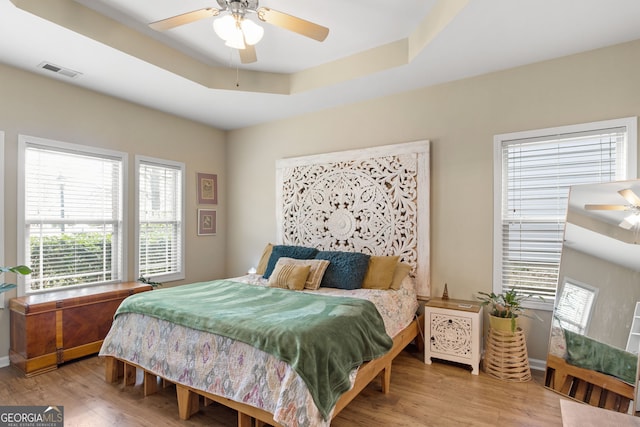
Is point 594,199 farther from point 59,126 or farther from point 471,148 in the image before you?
point 59,126

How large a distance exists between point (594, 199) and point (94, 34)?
3.54 m

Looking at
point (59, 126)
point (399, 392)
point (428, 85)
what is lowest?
point (399, 392)

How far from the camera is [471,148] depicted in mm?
3221

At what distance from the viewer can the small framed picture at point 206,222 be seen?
4.63 m

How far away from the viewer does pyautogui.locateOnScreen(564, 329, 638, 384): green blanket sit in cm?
138

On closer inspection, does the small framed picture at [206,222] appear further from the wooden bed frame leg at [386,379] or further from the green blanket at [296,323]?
the wooden bed frame leg at [386,379]

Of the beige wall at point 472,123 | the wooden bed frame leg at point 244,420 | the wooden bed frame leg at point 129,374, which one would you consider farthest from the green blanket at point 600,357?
the wooden bed frame leg at point 129,374

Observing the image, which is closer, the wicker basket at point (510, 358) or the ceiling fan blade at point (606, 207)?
the ceiling fan blade at point (606, 207)

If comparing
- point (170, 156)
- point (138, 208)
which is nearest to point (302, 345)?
point (138, 208)

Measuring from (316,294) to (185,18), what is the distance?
2252mm

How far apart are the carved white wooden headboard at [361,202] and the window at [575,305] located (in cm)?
165

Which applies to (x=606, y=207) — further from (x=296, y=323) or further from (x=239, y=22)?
(x=239, y=22)

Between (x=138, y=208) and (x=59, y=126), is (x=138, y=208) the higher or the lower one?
the lower one

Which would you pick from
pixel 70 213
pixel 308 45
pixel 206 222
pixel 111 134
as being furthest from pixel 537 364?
pixel 111 134
